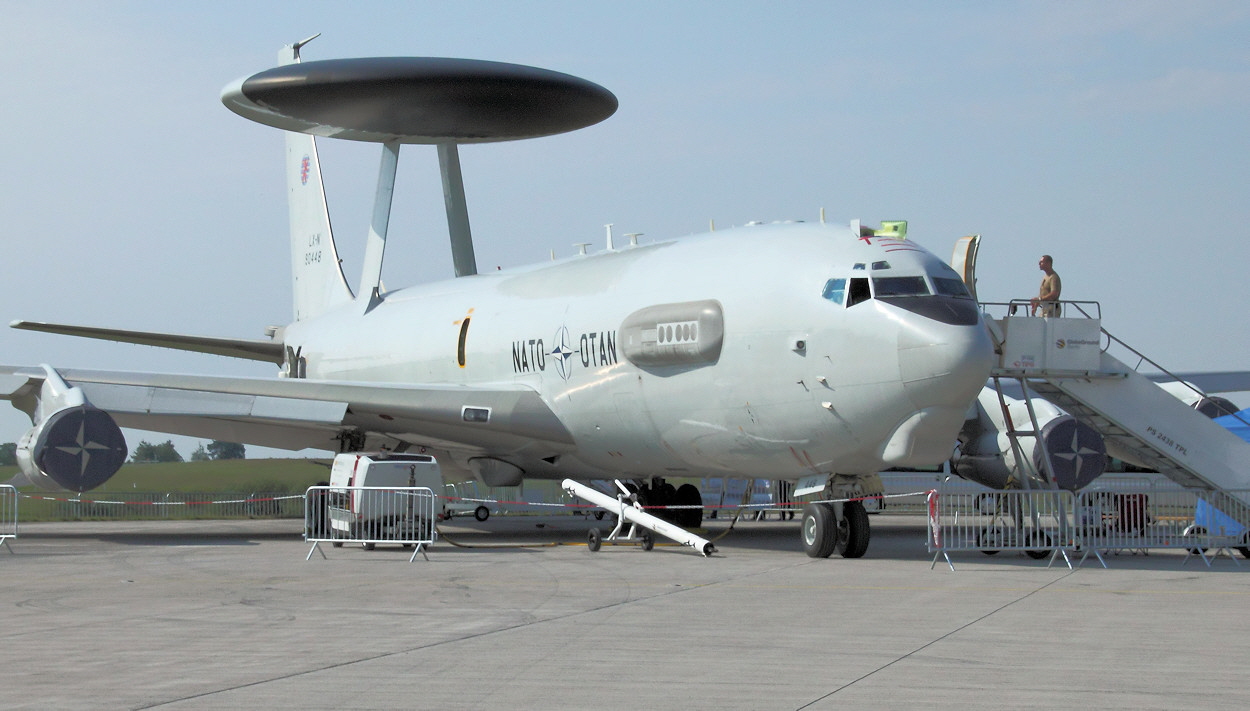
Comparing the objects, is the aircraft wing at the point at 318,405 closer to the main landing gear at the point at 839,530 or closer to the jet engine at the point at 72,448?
the jet engine at the point at 72,448

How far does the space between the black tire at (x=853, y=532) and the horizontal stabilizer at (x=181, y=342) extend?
1599cm

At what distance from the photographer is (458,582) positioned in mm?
12945

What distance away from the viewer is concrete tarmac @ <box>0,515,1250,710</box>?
268 inches

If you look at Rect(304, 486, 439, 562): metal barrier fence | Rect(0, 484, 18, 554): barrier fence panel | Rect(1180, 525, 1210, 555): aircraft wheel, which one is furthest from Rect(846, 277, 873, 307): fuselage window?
Rect(0, 484, 18, 554): barrier fence panel

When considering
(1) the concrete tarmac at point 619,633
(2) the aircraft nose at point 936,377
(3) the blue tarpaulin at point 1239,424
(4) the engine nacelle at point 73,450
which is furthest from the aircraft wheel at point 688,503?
(4) the engine nacelle at point 73,450

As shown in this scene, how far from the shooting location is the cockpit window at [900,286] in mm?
14750

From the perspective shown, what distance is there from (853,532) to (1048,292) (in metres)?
4.98

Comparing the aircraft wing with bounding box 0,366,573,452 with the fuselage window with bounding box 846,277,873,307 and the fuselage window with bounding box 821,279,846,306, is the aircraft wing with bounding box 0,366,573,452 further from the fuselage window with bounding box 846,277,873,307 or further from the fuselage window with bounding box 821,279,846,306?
the fuselage window with bounding box 846,277,873,307

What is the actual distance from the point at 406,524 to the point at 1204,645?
11881 mm

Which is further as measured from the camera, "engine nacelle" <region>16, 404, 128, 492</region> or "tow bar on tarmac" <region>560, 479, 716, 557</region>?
"engine nacelle" <region>16, 404, 128, 492</region>

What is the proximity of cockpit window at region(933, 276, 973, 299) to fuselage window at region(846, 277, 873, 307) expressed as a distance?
79cm

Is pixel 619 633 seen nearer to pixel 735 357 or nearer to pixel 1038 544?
pixel 735 357

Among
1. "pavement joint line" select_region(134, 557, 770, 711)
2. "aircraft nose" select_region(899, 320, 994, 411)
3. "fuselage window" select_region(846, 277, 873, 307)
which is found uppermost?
"fuselage window" select_region(846, 277, 873, 307)

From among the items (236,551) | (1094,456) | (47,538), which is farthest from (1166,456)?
(47,538)
